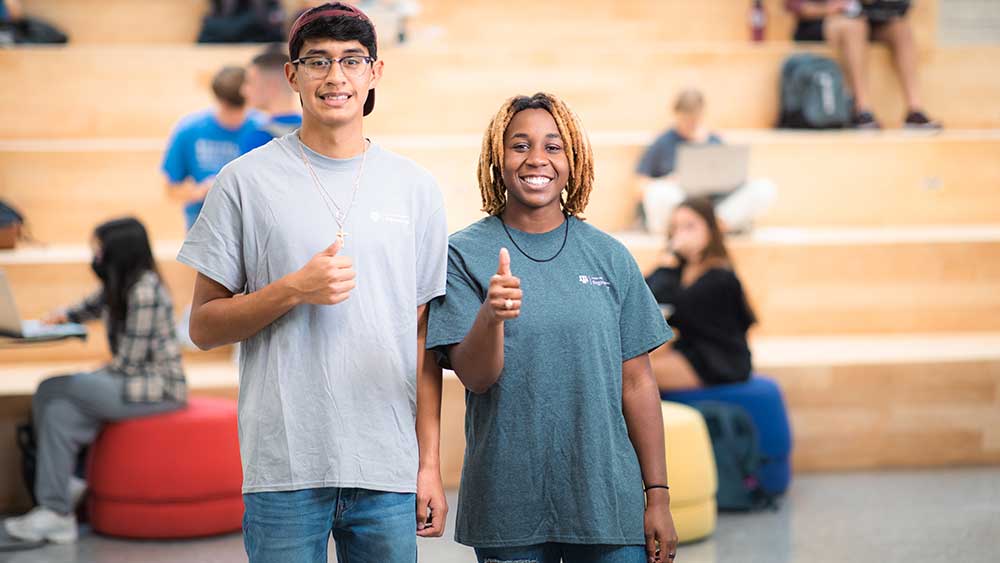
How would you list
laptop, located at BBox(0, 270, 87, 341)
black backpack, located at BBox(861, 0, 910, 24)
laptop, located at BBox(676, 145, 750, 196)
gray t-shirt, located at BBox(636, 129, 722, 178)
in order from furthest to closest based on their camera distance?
black backpack, located at BBox(861, 0, 910, 24) → gray t-shirt, located at BBox(636, 129, 722, 178) → laptop, located at BBox(676, 145, 750, 196) → laptop, located at BBox(0, 270, 87, 341)

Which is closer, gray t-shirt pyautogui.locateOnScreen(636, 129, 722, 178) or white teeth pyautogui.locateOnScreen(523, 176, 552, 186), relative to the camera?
white teeth pyautogui.locateOnScreen(523, 176, 552, 186)

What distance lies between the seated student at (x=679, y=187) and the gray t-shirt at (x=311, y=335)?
439 cm

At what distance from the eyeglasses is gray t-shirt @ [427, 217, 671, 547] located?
0.40 metres

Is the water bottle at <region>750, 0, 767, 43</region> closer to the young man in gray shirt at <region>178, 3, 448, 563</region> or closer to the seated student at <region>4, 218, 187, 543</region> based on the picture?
the seated student at <region>4, 218, 187, 543</region>

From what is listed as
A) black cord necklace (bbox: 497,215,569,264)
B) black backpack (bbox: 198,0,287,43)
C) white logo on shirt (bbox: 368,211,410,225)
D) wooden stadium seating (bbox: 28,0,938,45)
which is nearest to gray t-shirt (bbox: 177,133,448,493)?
white logo on shirt (bbox: 368,211,410,225)

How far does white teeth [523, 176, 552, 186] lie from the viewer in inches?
97.0

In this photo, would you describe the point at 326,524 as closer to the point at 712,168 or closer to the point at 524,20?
the point at 712,168

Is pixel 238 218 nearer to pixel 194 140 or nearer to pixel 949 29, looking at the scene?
pixel 194 140

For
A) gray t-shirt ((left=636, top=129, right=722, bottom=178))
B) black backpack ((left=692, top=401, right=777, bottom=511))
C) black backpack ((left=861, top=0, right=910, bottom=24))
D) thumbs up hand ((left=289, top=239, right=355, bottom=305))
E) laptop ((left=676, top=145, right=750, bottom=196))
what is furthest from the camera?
black backpack ((left=861, top=0, right=910, bottom=24))

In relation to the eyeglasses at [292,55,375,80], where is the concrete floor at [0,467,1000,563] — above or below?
below

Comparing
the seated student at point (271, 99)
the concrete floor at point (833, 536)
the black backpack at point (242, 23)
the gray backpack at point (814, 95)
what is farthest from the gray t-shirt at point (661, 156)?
the black backpack at point (242, 23)

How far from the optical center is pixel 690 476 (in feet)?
15.8

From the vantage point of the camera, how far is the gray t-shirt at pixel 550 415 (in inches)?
94.8

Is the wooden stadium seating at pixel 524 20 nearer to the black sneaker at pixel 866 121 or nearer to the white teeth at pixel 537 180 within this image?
the black sneaker at pixel 866 121
